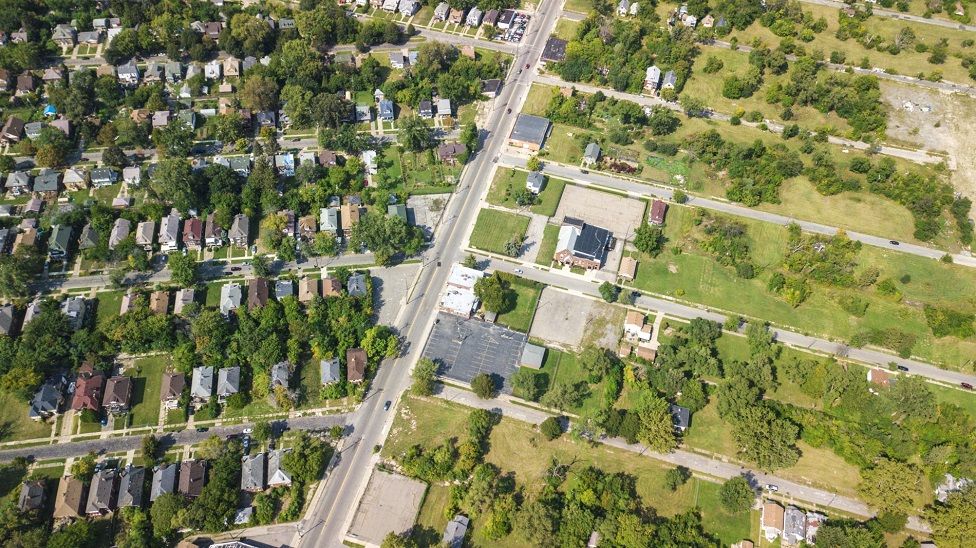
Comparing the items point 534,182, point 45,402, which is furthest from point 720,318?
point 45,402

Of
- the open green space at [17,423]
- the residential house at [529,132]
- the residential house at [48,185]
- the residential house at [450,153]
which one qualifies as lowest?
the open green space at [17,423]

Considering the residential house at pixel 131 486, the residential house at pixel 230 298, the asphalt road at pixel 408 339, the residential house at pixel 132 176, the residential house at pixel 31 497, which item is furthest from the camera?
the residential house at pixel 132 176

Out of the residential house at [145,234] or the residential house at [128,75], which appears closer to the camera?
the residential house at [145,234]

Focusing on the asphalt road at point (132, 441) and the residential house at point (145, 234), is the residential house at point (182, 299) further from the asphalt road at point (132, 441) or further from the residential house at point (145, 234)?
the asphalt road at point (132, 441)

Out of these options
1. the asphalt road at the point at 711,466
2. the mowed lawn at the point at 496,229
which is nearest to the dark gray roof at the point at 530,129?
the mowed lawn at the point at 496,229

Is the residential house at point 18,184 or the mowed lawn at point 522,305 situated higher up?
the residential house at point 18,184

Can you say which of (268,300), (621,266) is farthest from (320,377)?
(621,266)

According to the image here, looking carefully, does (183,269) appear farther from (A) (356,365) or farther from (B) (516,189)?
(B) (516,189)
